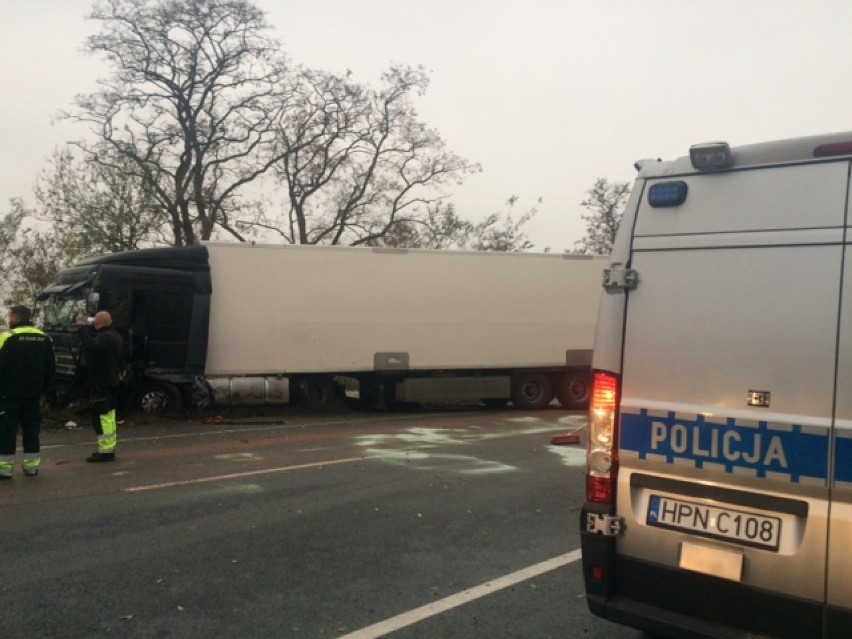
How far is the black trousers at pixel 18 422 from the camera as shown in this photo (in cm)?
809

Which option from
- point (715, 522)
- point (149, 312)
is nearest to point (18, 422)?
point (149, 312)

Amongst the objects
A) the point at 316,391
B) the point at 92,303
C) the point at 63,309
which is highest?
the point at 92,303

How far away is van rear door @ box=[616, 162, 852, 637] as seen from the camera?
9.78 ft

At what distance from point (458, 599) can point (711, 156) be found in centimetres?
298

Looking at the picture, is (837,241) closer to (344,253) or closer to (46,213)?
(344,253)

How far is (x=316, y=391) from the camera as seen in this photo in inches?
628

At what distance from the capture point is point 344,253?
15.6 m

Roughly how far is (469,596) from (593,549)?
4.56 feet

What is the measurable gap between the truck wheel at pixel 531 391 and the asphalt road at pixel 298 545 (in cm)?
697

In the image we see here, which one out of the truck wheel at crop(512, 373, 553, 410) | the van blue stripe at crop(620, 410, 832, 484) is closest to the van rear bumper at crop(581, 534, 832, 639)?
the van blue stripe at crop(620, 410, 832, 484)

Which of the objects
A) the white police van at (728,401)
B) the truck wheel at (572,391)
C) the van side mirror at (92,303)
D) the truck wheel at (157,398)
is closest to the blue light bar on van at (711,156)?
the white police van at (728,401)

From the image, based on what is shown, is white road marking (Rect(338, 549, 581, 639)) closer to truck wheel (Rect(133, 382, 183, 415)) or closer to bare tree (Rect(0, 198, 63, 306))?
truck wheel (Rect(133, 382, 183, 415))

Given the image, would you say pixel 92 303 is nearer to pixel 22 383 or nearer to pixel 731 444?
pixel 22 383

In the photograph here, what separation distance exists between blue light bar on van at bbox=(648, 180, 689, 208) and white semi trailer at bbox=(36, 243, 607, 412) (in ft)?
39.5
